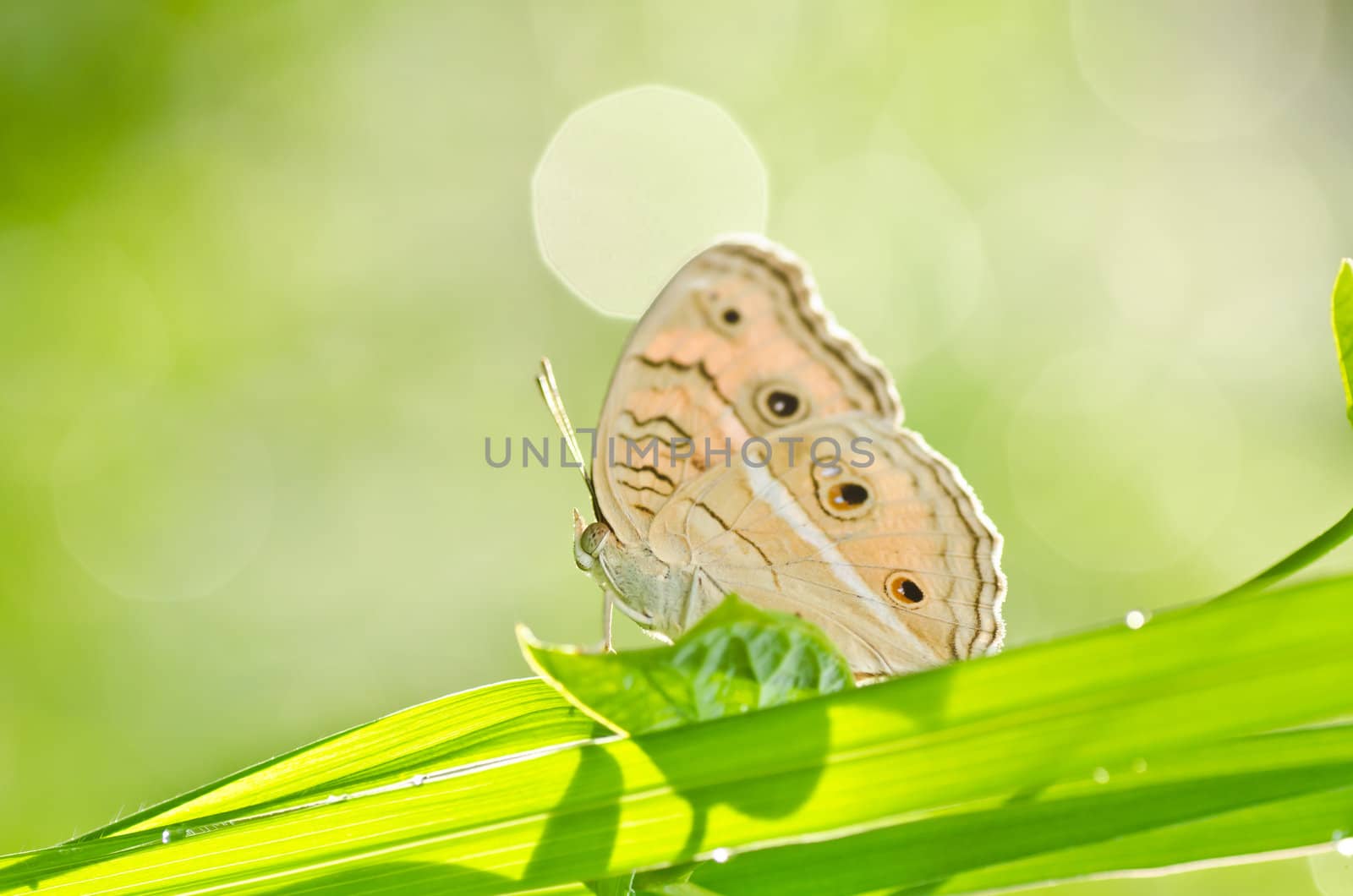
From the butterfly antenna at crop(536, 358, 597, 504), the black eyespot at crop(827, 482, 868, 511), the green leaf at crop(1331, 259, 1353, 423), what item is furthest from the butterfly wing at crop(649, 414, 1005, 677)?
the green leaf at crop(1331, 259, 1353, 423)

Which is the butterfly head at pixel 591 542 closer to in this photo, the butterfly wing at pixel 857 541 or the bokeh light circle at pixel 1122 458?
the butterfly wing at pixel 857 541

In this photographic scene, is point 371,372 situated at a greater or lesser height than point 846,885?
greater

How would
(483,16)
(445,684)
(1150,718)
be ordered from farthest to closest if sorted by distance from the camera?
→ (483,16)
(445,684)
(1150,718)

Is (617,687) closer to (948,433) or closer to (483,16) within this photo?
(948,433)

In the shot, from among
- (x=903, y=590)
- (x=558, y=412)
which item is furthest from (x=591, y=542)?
(x=903, y=590)

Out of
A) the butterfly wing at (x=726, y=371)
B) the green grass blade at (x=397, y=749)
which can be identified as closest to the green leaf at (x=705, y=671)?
the green grass blade at (x=397, y=749)

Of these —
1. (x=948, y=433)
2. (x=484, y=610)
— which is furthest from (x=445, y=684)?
(x=948, y=433)

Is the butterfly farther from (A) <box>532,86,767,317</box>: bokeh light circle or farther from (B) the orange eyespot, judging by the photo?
(A) <box>532,86,767,317</box>: bokeh light circle
